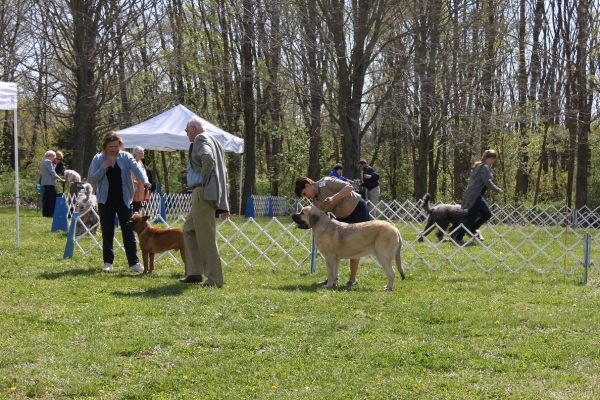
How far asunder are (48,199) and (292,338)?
39.9 ft

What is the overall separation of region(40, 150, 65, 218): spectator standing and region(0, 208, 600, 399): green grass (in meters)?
7.90

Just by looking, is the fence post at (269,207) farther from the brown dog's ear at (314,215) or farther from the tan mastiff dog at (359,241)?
the tan mastiff dog at (359,241)

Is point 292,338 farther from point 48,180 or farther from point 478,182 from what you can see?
point 48,180

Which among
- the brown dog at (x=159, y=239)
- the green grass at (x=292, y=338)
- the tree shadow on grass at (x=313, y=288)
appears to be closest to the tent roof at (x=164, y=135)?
the brown dog at (x=159, y=239)

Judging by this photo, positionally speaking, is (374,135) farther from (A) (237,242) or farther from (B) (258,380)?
(B) (258,380)

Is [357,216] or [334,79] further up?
[334,79]

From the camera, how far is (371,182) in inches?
619

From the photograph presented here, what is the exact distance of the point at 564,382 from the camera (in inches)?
155

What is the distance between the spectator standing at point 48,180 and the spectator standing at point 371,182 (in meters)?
7.06

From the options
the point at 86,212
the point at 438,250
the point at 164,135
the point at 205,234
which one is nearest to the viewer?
the point at 205,234

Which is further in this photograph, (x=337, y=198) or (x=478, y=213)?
(x=478, y=213)

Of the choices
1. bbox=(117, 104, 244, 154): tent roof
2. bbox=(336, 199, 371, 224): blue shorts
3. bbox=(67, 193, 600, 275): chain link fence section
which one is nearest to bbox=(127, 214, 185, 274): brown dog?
bbox=(67, 193, 600, 275): chain link fence section

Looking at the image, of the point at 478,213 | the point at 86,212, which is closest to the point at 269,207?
the point at 86,212

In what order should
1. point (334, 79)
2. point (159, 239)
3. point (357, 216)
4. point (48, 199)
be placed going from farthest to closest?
point (334, 79)
point (48, 199)
point (159, 239)
point (357, 216)
